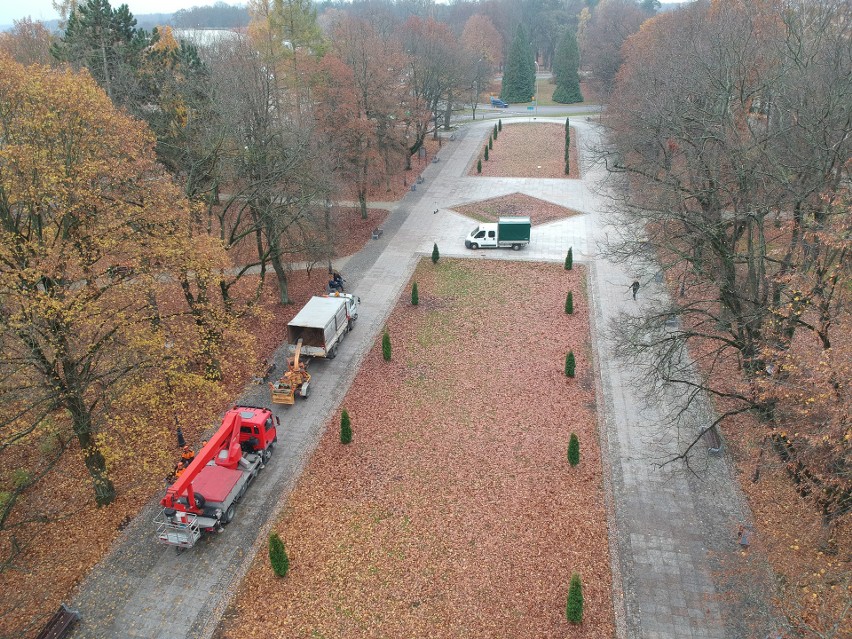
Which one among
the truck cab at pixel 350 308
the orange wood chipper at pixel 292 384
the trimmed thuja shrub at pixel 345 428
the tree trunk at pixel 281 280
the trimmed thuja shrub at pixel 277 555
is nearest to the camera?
the trimmed thuja shrub at pixel 277 555

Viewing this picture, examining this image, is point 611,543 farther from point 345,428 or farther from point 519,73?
point 519,73

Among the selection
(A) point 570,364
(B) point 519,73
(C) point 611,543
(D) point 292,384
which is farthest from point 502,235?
(B) point 519,73

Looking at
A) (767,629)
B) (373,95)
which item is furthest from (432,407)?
(373,95)

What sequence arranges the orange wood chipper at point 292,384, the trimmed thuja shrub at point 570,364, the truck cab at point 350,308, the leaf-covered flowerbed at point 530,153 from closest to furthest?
the orange wood chipper at point 292,384 → the trimmed thuja shrub at point 570,364 → the truck cab at point 350,308 → the leaf-covered flowerbed at point 530,153

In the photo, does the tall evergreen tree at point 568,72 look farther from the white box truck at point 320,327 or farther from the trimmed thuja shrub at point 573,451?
the trimmed thuja shrub at point 573,451

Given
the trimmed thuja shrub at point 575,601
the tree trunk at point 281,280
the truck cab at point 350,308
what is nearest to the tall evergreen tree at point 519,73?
the tree trunk at point 281,280

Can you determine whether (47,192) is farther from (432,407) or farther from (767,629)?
(767,629)

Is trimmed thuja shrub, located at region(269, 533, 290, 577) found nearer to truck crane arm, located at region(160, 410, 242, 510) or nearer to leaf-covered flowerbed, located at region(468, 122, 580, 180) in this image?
truck crane arm, located at region(160, 410, 242, 510)
